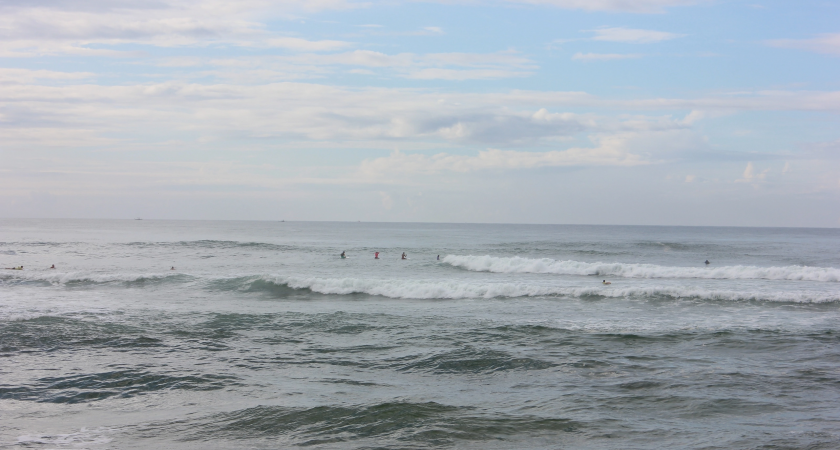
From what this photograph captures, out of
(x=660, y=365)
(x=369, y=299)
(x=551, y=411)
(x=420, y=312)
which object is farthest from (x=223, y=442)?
(x=369, y=299)

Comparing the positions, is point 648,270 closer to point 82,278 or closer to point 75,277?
point 82,278

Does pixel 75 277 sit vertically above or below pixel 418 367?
above

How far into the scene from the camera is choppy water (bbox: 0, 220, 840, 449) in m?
9.09

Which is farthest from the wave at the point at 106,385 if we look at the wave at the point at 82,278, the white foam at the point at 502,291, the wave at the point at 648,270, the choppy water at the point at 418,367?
the wave at the point at 648,270

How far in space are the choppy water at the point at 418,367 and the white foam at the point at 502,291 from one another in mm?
148

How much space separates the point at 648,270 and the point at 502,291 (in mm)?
15977

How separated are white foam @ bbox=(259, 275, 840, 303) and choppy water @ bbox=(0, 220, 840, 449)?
0.15 m

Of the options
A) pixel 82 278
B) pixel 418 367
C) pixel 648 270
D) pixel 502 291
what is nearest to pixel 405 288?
pixel 502 291

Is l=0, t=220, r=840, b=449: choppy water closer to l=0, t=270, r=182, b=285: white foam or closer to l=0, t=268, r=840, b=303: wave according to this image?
l=0, t=268, r=840, b=303: wave

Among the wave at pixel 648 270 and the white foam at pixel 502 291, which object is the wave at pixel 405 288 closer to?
the white foam at pixel 502 291

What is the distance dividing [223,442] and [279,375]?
3908mm

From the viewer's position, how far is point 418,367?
13.2m

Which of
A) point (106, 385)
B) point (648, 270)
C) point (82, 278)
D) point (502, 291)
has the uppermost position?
point (648, 270)

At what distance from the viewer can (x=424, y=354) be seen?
14.3m
